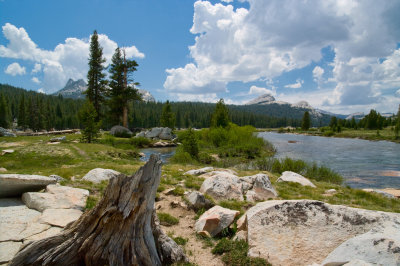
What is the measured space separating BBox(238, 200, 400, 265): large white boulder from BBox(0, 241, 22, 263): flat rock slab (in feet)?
15.0

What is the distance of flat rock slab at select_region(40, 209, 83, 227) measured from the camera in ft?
15.9

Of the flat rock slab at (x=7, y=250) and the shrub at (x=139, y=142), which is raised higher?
the flat rock slab at (x=7, y=250)

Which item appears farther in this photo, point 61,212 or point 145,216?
point 61,212

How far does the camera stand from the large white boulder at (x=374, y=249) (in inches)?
141

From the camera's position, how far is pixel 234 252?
16.3 feet

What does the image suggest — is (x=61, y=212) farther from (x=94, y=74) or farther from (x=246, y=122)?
(x=246, y=122)

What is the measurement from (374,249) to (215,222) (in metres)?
3.42

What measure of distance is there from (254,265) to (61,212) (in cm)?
477

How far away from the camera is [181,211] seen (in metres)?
7.32

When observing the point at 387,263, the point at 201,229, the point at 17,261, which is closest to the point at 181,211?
the point at 201,229

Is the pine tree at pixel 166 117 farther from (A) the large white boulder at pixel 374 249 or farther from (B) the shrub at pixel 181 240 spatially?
(A) the large white boulder at pixel 374 249

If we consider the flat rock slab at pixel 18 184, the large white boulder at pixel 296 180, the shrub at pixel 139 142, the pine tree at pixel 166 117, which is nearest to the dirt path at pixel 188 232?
the flat rock slab at pixel 18 184

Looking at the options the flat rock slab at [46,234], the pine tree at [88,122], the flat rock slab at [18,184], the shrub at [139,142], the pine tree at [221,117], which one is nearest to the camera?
the flat rock slab at [46,234]

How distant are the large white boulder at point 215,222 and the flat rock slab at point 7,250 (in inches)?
156
